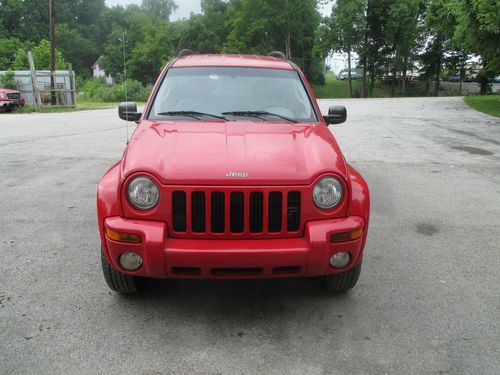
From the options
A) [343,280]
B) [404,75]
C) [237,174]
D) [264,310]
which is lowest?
[264,310]

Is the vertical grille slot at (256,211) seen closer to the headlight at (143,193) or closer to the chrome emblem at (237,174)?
the chrome emblem at (237,174)

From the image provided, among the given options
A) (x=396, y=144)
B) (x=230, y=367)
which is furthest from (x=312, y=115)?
(x=396, y=144)

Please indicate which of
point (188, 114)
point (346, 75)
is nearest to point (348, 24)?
point (346, 75)

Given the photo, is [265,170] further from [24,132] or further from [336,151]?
[24,132]

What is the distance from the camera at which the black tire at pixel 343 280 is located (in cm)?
332

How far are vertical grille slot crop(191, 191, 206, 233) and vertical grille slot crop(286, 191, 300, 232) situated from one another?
529 mm

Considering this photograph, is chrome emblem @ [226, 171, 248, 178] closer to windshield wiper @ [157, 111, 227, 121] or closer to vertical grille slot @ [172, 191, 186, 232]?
vertical grille slot @ [172, 191, 186, 232]

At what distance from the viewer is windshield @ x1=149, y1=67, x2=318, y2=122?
3.89m

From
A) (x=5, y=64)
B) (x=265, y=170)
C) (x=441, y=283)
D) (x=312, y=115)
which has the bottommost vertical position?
(x=441, y=283)

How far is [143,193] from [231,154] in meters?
0.62

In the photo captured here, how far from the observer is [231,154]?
303cm

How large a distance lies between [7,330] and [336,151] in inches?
97.4

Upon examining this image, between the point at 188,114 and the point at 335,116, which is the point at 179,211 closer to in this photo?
the point at 188,114

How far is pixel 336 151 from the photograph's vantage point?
327 cm
